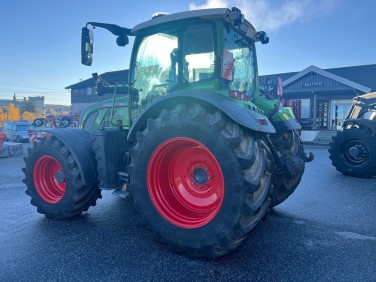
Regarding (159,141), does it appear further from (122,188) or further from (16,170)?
(16,170)

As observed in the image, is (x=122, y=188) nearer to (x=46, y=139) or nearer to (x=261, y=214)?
(x=46, y=139)

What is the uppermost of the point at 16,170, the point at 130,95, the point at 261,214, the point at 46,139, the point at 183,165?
the point at 130,95

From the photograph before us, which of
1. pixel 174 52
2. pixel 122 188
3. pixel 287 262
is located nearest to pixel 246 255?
pixel 287 262

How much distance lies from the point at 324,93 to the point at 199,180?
73.6 feet

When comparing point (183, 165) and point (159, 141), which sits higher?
point (159, 141)

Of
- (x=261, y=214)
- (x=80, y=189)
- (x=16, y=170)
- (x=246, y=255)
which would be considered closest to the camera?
(x=261, y=214)

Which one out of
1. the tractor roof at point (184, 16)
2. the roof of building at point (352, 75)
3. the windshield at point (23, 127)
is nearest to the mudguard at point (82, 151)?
the tractor roof at point (184, 16)

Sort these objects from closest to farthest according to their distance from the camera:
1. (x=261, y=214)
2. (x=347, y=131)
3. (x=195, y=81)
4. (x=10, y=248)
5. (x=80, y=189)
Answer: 1. (x=261, y=214)
2. (x=10, y=248)
3. (x=195, y=81)
4. (x=80, y=189)
5. (x=347, y=131)

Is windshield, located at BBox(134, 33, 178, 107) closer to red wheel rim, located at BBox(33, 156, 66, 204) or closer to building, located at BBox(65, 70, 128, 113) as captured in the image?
red wheel rim, located at BBox(33, 156, 66, 204)

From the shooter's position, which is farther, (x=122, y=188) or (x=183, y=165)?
(x=122, y=188)

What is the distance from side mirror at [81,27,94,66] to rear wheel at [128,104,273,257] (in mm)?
1329

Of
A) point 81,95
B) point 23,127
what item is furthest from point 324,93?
point 81,95

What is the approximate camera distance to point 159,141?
284cm

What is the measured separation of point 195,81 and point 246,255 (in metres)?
1.94
